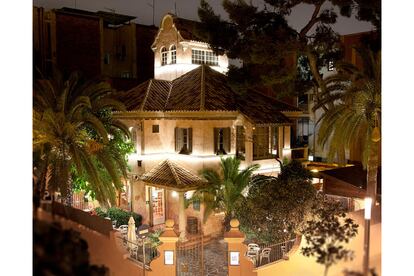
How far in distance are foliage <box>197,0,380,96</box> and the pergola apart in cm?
284

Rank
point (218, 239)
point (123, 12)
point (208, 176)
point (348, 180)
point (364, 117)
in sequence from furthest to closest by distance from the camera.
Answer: point (208, 176), point (218, 239), point (348, 180), point (123, 12), point (364, 117)

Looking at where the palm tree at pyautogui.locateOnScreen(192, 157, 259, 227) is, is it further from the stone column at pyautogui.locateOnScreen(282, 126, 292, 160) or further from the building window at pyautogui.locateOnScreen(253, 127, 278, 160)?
the stone column at pyautogui.locateOnScreen(282, 126, 292, 160)

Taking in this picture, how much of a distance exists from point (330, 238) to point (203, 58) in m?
7.53

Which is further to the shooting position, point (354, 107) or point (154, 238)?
point (154, 238)

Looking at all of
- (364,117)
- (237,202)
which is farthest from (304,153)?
(237,202)

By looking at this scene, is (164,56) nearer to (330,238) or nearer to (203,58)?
(203,58)

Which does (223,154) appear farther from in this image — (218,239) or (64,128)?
(64,128)

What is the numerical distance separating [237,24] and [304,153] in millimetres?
2550

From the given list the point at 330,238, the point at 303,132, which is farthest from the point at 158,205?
the point at 330,238

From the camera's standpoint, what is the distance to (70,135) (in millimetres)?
6066

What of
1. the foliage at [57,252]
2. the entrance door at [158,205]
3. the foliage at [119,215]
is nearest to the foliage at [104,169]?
the entrance door at [158,205]

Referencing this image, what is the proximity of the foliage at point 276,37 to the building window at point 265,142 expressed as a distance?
6.20 feet

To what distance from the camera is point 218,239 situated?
845 centimetres
